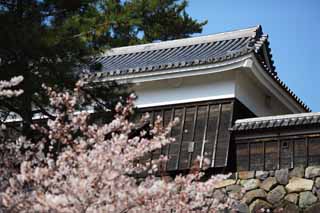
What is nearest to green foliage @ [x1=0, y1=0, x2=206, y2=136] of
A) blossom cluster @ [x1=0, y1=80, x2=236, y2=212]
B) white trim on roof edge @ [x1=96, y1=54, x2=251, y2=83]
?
blossom cluster @ [x1=0, y1=80, x2=236, y2=212]

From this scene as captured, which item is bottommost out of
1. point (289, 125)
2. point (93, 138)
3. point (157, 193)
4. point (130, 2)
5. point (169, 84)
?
point (157, 193)

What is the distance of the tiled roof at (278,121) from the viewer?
29.8 ft

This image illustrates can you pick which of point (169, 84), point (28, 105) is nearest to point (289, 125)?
point (169, 84)

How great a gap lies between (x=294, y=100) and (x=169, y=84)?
2.33 metres

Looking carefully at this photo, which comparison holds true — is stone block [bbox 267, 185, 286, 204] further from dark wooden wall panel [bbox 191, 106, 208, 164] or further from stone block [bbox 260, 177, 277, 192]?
dark wooden wall panel [bbox 191, 106, 208, 164]

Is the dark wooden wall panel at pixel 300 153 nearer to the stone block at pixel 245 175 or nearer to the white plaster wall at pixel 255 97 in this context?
the stone block at pixel 245 175

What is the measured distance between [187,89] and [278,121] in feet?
5.03

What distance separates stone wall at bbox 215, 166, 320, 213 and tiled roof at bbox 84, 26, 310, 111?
170cm

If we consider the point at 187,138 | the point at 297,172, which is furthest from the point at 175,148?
the point at 297,172

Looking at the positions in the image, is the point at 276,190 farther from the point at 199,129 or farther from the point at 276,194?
the point at 199,129

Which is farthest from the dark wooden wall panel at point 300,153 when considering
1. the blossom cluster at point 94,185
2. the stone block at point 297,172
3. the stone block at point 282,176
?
the blossom cluster at point 94,185

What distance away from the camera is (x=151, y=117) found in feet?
33.8

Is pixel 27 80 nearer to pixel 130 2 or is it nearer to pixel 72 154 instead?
pixel 72 154

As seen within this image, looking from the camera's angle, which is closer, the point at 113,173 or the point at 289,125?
the point at 113,173
